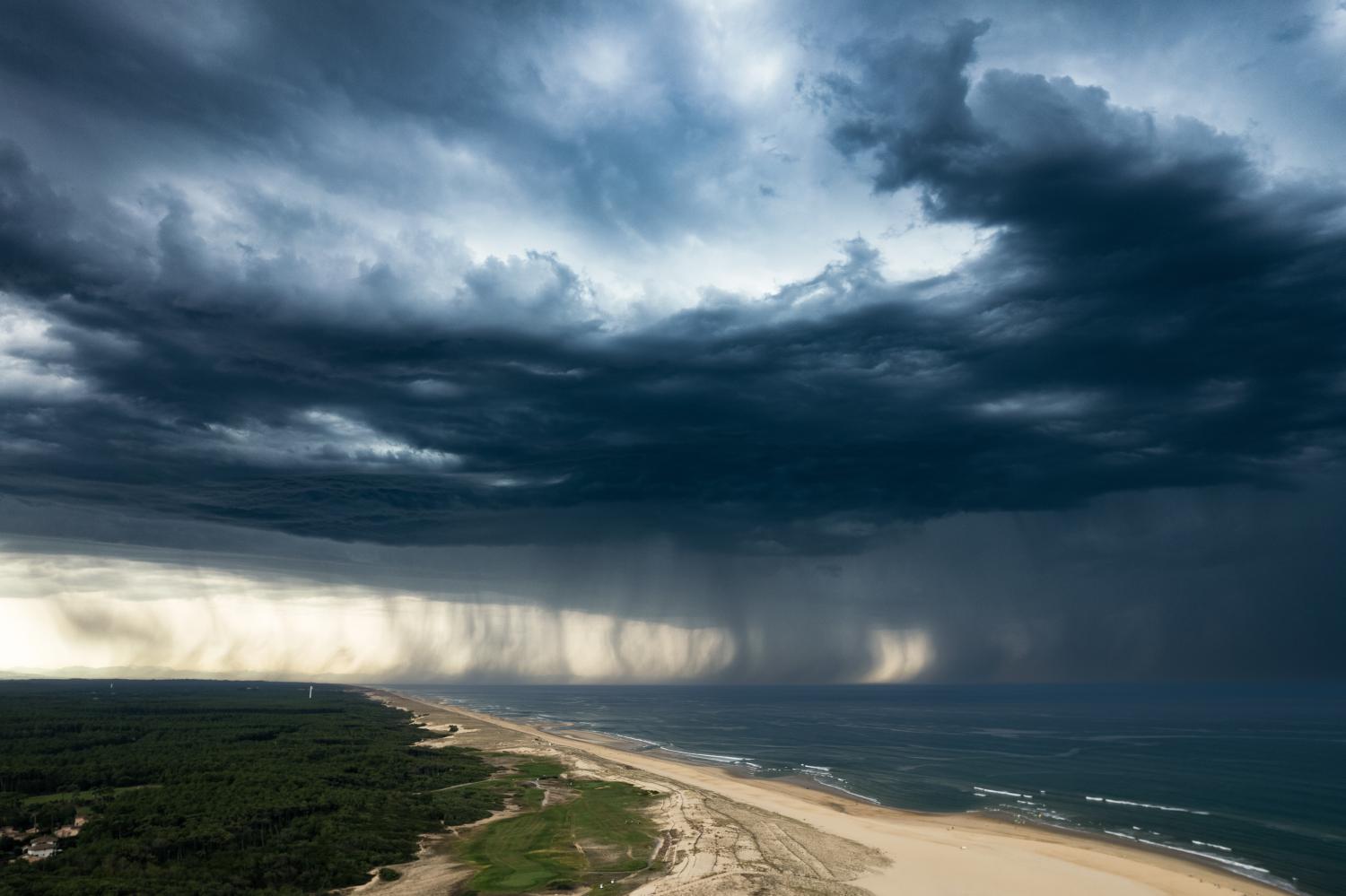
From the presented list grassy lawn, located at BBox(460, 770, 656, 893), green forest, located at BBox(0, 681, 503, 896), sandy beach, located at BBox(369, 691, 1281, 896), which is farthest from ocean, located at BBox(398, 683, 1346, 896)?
green forest, located at BBox(0, 681, 503, 896)

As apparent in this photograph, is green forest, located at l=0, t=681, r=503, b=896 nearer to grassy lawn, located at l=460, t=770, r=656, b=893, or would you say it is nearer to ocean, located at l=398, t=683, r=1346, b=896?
grassy lawn, located at l=460, t=770, r=656, b=893

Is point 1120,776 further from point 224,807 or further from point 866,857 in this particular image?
point 224,807

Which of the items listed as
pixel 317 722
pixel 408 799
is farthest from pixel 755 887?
pixel 317 722

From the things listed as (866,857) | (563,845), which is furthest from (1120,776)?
(563,845)

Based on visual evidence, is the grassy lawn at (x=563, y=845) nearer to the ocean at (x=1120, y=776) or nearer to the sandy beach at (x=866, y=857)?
the sandy beach at (x=866, y=857)

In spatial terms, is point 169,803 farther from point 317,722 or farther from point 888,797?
point 317,722
